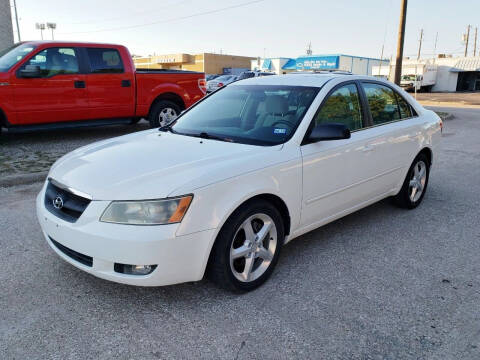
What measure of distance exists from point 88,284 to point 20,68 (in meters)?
5.92

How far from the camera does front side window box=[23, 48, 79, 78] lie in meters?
7.83

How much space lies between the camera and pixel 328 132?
11.0 ft

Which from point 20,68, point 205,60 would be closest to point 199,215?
point 20,68

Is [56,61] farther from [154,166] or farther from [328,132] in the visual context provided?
[328,132]

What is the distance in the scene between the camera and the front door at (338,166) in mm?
3502

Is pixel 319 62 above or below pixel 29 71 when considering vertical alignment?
below

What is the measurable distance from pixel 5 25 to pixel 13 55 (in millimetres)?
13737

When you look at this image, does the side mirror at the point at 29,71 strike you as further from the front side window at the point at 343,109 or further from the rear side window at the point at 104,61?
the front side window at the point at 343,109

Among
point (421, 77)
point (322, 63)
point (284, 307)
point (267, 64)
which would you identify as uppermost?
point (322, 63)

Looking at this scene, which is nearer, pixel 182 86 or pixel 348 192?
pixel 348 192

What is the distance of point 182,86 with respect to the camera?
32.0ft

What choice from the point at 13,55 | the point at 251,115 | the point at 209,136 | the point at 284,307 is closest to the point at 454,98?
the point at 13,55

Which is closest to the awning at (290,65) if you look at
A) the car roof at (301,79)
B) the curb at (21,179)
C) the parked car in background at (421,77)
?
the parked car in background at (421,77)

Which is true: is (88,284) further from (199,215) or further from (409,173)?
(409,173)
